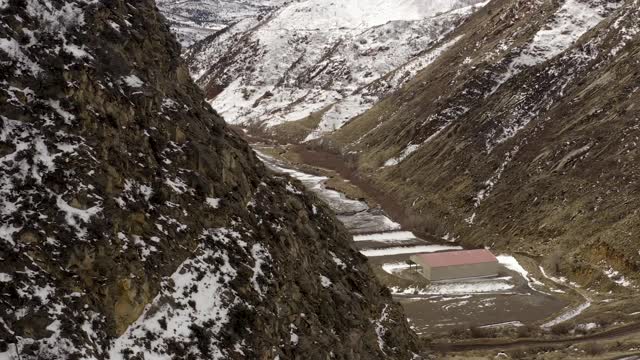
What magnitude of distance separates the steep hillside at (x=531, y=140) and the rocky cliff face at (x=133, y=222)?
104ft

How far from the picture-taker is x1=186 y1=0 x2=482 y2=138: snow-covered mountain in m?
124

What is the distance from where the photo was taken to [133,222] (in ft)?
51.7

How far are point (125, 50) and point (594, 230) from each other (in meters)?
39.1

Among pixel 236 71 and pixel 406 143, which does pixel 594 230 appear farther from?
pixel 236 71

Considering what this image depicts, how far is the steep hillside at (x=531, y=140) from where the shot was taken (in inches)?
1964

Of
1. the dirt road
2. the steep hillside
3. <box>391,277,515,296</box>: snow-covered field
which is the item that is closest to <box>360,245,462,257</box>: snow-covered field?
the steep hillside

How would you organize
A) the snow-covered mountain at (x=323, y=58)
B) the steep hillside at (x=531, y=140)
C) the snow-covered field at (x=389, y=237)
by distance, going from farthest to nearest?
the snow-covered mountain at (x=323, y=58) → the snow-covered field at (x=389, y=237) → the steep hillside at (x=531, y=140)

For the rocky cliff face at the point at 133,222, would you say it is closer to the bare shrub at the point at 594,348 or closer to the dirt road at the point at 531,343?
the dirt road at the point at 531,343

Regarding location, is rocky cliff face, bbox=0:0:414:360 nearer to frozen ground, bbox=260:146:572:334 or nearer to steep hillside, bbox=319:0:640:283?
frozen ground, bbox=260:146:572:334

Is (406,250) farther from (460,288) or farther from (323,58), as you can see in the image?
(323,58)

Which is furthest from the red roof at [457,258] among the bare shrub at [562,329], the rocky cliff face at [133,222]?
the rocky cliff face at [133,222]

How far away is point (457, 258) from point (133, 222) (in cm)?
3480

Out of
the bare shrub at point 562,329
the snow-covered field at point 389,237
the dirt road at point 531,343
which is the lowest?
the snow-covered field at point 389,237

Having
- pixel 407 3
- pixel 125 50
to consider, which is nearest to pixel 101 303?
pixel 125 50
